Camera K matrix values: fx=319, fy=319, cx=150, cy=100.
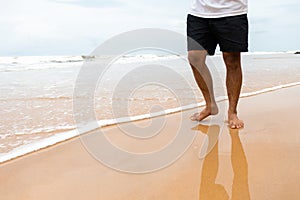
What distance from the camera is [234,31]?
94.6 inches

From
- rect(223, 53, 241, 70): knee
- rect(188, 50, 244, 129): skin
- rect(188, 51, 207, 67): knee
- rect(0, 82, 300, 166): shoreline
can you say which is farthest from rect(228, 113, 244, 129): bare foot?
rect(0, 82, 300, 166): shoreline

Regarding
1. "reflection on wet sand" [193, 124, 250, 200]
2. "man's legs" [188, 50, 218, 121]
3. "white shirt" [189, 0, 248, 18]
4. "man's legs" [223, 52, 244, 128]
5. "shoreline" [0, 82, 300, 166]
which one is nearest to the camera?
"reflection on wet sand" [193, 124, 250, 200]

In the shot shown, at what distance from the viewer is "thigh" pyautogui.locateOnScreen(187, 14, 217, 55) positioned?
99.5 inches

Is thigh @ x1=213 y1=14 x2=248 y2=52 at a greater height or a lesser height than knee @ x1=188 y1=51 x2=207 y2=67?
greater

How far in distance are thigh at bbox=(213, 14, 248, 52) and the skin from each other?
8 centimetres

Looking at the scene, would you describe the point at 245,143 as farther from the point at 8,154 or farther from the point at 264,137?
the point at 8,154

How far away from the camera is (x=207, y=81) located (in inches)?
106

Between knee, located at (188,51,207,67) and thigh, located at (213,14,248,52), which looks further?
knee, located at (188,51,207,67)

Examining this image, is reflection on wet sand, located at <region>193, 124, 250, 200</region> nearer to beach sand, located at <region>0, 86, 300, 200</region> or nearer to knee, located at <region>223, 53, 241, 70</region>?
beach sand, located at <region>0, 86, 300, 200</region>

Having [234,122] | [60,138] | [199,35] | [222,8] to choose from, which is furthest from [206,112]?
[60,138]

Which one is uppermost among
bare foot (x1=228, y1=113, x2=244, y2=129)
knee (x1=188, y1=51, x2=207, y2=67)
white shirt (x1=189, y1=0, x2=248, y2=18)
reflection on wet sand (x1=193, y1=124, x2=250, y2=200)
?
white shirt (x1=189, y1=0, x2=248, y2=18)

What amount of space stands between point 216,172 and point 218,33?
1.24 meters

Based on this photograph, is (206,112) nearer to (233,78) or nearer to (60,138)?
(233,78)

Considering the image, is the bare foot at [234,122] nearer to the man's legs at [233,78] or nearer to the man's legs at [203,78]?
the man's legs at [233,78]
